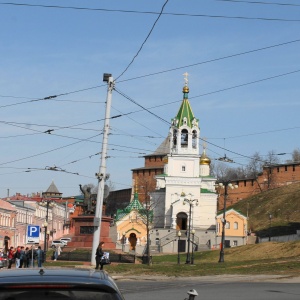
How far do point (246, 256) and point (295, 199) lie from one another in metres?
67.6

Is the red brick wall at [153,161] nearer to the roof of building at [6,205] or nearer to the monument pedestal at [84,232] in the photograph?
the roof of building at [6,205]

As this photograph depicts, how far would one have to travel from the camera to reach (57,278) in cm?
629

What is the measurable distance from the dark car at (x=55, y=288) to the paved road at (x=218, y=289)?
13770 millimetres

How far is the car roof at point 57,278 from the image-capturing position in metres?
6.15

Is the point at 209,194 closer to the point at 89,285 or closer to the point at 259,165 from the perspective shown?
the point at 259,165

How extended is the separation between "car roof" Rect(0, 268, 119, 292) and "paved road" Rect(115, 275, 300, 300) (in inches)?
528

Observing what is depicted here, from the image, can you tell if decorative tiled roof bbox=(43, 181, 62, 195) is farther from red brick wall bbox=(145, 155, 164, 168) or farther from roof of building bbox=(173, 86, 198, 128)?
roof of building bbox=(173, 86, 198, 128)

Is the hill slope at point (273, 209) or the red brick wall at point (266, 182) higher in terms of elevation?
the red brick wall at point (266, 182)

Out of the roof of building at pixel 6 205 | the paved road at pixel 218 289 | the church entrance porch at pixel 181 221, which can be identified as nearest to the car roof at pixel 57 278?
the paved road at pixel 218 289

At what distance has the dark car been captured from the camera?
6.05 m

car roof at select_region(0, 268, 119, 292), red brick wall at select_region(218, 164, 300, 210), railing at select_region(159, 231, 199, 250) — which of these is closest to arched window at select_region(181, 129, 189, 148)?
railing at select_region(159, 231, 199, 250)

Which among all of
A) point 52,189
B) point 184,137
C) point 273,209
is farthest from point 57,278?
point 52,189

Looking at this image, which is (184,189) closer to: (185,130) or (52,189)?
(185,130)

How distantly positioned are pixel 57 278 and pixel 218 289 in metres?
17.7
